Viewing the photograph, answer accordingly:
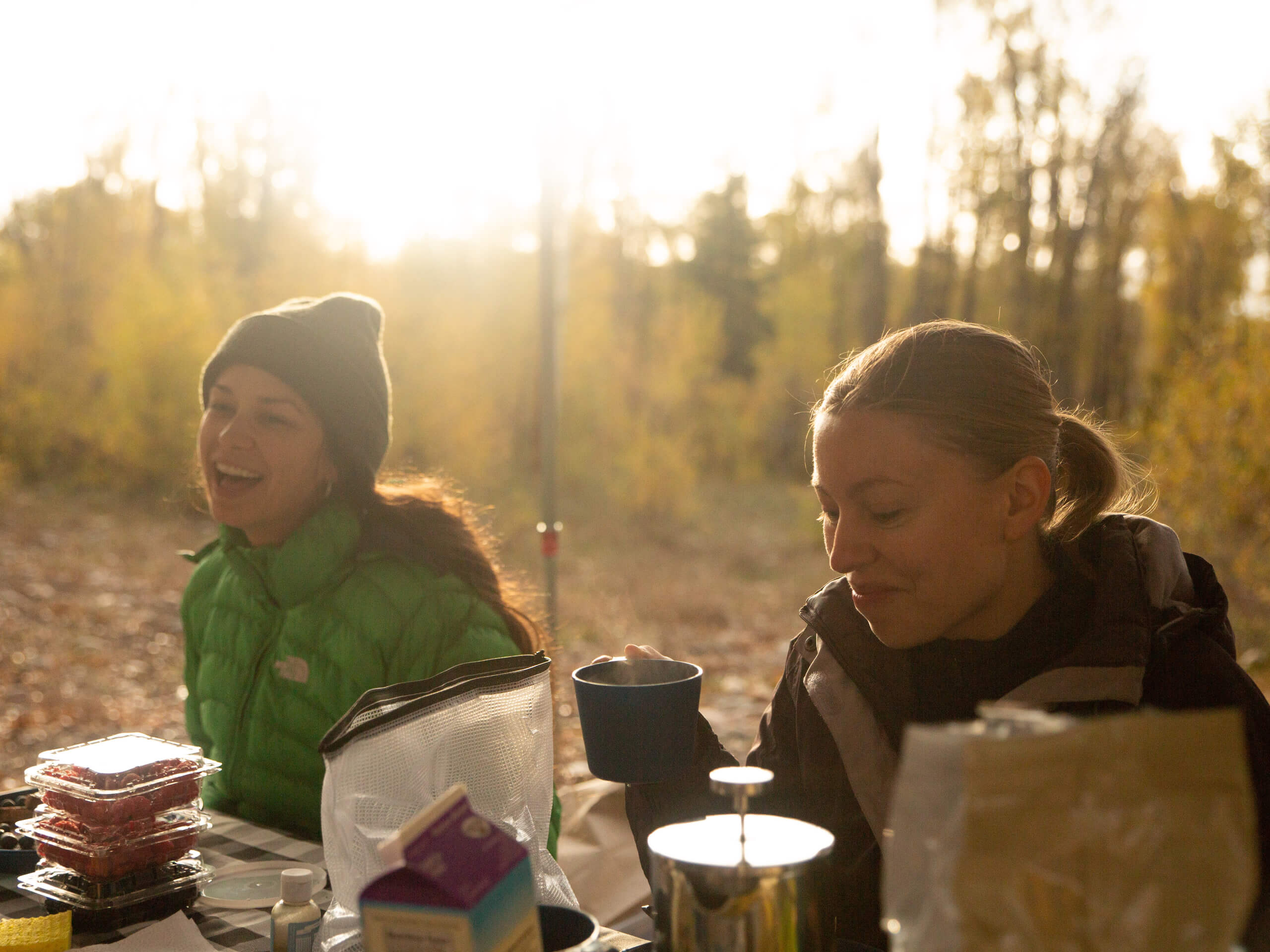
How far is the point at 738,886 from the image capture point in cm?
94

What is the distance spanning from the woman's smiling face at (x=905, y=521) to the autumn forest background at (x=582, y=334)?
24.0 feet

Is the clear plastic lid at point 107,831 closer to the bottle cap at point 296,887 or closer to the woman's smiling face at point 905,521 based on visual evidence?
the bottle cap at point 296,887

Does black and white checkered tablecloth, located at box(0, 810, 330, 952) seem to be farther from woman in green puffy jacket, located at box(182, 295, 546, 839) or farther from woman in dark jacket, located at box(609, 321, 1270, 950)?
woman in dark jacket, located at box(609, 321, 1270, 950)

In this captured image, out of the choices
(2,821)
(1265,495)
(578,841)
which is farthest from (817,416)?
(1265,495)

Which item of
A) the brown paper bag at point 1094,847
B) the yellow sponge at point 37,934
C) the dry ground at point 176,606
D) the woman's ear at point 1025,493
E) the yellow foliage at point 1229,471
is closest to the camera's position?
the brown paper bag at point 1094,847

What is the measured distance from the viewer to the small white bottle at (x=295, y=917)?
1.32 m

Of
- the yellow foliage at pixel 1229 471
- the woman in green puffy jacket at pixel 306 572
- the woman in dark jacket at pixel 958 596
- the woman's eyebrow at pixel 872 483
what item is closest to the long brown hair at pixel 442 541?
the woman in green puffy jacket at pixel 306 572

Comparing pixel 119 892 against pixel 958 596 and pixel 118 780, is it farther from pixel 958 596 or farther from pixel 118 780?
pixel 958 596

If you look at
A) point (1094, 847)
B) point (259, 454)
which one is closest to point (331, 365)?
point (259, 454)

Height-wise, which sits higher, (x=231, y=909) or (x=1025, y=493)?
(x=1025, y=493)

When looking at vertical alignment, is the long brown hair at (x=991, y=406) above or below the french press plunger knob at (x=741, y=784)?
above

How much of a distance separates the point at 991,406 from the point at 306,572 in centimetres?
150

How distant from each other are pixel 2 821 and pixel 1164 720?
1858 millimetres

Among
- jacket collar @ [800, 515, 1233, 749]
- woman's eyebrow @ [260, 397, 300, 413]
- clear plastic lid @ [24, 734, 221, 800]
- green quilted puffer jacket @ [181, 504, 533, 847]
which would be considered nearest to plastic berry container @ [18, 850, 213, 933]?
clear plastic lid @ [24, 734, 221, 800]
